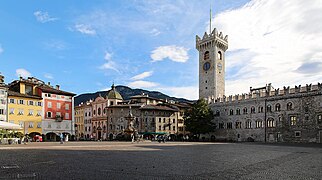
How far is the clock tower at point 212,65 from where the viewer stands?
8512 centimetres

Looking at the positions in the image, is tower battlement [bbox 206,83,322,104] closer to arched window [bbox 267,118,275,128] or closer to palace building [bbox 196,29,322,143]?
palace building [bbox 196,29,322,143]

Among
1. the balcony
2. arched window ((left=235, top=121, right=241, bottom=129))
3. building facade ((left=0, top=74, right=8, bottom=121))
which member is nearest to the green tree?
arched window ((left=235, top=121, right=241, bottom=129))

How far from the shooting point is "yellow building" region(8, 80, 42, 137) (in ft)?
184

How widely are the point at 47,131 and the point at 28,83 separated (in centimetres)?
1105

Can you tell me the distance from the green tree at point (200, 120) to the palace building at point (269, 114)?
4.73 m

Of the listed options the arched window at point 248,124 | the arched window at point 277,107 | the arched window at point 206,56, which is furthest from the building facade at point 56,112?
the arched window at point 277,107

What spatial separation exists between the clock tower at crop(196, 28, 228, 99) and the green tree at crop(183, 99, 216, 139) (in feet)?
50.8

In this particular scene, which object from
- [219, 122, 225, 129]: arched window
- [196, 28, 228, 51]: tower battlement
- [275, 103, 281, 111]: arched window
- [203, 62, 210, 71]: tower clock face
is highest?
[196, 28, 228, 51]: tower battlement

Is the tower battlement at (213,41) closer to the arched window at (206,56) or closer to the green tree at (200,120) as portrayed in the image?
the arched window at (206,56)

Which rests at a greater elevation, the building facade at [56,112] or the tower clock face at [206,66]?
the tower clock face at [206,66]

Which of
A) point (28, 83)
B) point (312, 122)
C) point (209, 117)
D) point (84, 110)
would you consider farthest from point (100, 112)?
point (312, 122)

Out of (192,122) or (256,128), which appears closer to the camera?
(256,128)

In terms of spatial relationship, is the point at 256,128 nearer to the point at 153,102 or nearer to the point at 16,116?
the point at 153,102

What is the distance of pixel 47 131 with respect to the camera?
60.9m
